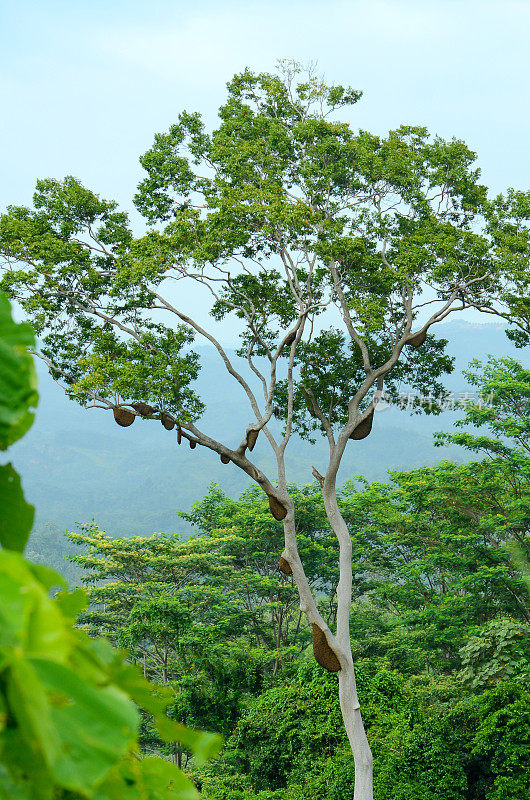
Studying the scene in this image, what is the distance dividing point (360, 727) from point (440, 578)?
6.13 m

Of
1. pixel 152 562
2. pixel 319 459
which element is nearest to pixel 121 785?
pixel 152 562

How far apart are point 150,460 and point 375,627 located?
366ft

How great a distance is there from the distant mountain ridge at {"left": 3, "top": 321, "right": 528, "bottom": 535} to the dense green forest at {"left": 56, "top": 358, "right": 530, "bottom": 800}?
5986 centimetres

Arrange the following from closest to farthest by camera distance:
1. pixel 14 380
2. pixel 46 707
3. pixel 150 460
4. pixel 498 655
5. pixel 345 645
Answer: pixel 46 707
pixel 14 380
pixel 345 645
pixel 498 655
pixel 150 460

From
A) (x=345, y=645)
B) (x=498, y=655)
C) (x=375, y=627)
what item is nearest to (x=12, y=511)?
(x=345, y=645)

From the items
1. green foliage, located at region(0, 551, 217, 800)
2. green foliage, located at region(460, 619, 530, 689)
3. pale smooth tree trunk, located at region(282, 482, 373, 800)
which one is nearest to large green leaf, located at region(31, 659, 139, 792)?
green foliage, located at region(0, 551, 217, 800)

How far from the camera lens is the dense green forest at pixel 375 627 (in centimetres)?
785

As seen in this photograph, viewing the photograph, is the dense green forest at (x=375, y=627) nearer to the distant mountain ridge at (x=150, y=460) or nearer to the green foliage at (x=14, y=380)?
the green foliage at (x=14, y=380)

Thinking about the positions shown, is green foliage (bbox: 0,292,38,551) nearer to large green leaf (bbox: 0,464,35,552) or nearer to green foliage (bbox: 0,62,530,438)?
large green leaf (bbox: 0,464,35,552)

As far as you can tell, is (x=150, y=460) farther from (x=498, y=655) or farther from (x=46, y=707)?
(x=46, y=707)

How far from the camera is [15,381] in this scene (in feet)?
1.21

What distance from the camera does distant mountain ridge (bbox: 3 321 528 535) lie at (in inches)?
3617

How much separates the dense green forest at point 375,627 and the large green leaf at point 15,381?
6.80 meters

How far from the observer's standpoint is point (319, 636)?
7672 mm
